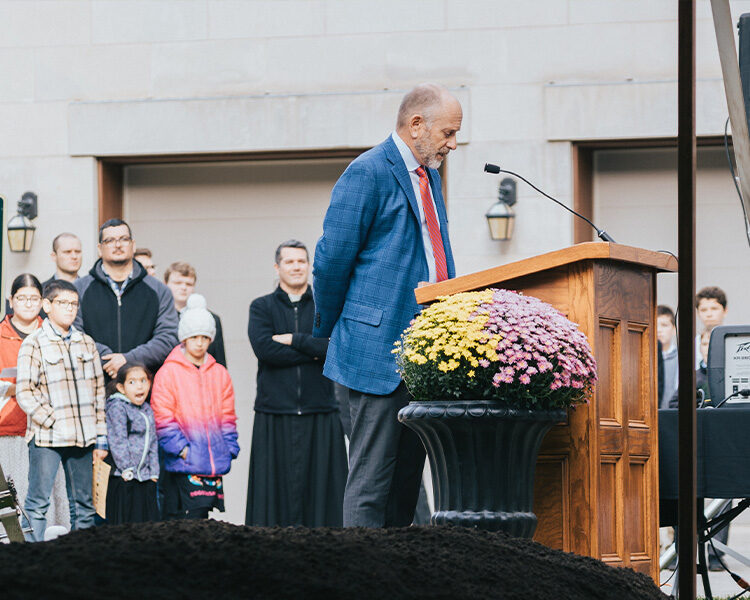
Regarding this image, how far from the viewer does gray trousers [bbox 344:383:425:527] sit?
17.7ft

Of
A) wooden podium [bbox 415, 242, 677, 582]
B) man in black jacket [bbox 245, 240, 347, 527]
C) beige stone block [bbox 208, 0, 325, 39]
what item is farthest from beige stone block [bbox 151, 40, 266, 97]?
wooden podium [bbox 415, 242, 677, 582]

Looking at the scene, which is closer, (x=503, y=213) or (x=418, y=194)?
(x=418, y=194)

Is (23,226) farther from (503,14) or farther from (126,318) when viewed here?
(503,14)

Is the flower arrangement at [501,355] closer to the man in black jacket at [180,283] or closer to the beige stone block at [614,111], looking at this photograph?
the man in black jacket at [180,283]

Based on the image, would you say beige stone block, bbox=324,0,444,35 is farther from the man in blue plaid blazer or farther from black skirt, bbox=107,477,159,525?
the man in blue plaid blazer

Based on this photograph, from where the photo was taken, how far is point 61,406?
8875mm

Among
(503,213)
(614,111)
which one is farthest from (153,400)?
(614,111)

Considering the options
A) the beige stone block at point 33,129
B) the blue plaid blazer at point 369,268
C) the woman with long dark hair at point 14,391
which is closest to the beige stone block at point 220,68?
the beige stone block at point 33,129

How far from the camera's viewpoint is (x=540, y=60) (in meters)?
12.8

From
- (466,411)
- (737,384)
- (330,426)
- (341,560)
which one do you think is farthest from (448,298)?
(330,426)

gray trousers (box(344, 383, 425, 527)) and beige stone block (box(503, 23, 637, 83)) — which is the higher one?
beige stone block (box(503, 23, 637, 83))

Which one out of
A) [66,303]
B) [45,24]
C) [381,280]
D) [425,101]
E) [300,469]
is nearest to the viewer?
[381,280]

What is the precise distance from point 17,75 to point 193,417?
18.1 feet

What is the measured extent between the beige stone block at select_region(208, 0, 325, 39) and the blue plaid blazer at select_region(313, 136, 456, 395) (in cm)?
778
